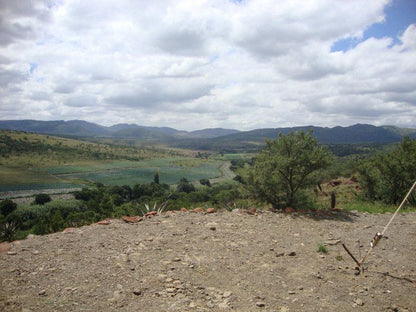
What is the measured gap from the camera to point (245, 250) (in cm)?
908

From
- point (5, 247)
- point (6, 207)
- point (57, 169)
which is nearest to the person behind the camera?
point (5, 247)

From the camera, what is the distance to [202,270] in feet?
24.7

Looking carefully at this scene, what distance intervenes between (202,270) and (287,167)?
31.2 ft

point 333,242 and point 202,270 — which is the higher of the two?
point 202,270

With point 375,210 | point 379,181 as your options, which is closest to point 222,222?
point 375,210

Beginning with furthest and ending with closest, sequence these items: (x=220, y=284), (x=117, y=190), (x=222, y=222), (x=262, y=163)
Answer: (x=117, y=190) < (x=262, y=163) < (x=222, y=222) < (x=220, y=284)

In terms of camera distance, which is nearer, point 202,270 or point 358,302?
A: point 358,302

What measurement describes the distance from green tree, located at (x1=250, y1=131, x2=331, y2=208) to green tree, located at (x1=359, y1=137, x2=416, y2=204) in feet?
36.3

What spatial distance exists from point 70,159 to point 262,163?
134226 mm

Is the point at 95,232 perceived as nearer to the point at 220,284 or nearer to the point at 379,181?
the point at 220,284

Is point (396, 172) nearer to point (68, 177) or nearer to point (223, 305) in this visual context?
point (223, 305)

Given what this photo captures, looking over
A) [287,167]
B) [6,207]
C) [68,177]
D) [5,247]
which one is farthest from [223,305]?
[68,177]

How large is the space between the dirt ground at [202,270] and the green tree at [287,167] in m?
4.55

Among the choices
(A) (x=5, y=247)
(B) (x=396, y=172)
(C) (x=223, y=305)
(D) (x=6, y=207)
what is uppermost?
(B) (x=396, y=172)
